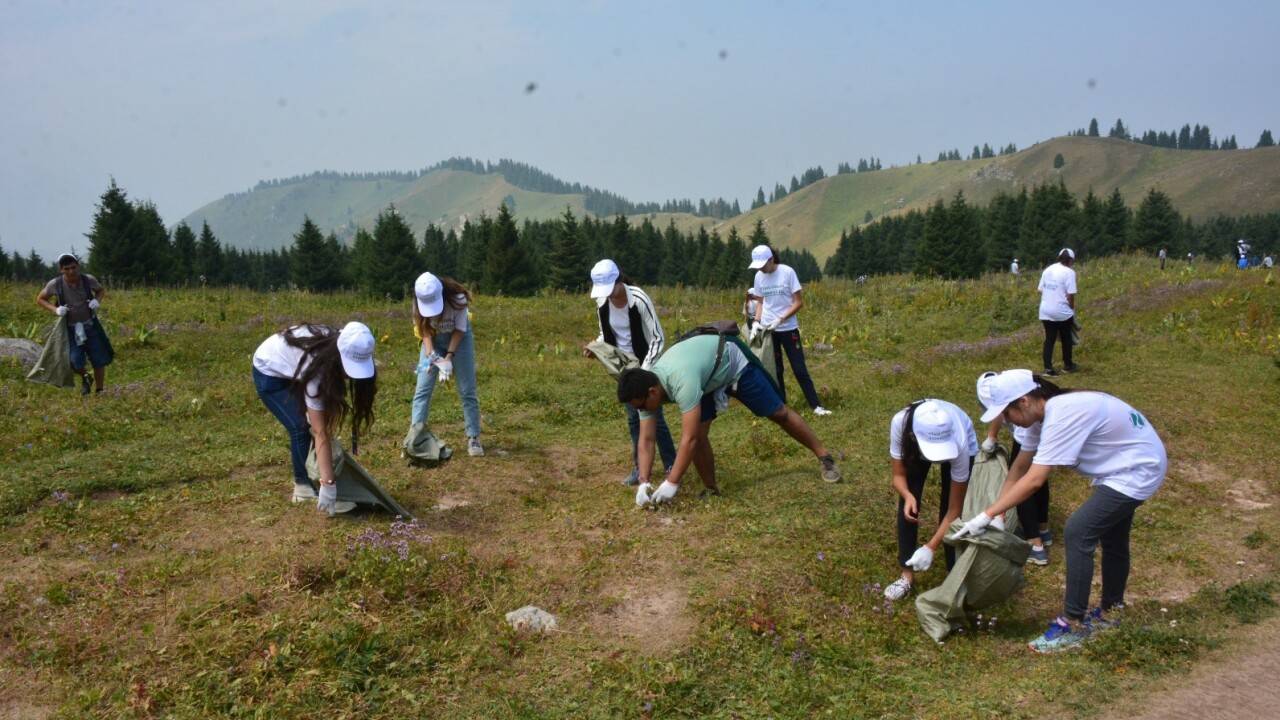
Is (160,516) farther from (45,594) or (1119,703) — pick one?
(1119,703)

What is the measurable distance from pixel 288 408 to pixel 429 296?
189 cm

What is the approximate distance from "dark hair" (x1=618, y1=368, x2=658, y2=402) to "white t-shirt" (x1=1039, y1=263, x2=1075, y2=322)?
9.03m

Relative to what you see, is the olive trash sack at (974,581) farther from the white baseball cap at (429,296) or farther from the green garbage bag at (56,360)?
the green garbage bag at (56,360)

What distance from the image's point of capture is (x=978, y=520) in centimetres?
507

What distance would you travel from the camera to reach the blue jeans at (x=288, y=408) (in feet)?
20.8

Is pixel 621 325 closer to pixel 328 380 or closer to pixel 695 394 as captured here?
pixel 695 394

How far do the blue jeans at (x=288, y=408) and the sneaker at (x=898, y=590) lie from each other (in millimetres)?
4829

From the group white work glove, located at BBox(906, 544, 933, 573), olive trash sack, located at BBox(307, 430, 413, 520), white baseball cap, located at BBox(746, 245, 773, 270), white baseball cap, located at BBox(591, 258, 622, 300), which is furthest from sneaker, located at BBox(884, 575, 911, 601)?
white baseball cap, located at BBox(746, 245, 773, 270)

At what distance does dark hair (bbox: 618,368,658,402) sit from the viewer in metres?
6.21

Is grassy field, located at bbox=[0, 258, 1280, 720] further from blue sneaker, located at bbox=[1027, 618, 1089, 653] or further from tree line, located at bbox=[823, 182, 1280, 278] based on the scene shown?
tree line, located at bbox=[823, 182, 1280, 278]

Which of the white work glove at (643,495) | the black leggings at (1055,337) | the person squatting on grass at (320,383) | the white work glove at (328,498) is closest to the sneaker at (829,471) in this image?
the white work glove at (643,495)

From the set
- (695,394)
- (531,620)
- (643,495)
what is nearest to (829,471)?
(643,495)

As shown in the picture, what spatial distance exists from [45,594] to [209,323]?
13417 millimetres

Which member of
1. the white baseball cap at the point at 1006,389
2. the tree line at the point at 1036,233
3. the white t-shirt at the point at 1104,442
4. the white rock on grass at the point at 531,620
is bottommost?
the white rock on grass at the point at 531,620
